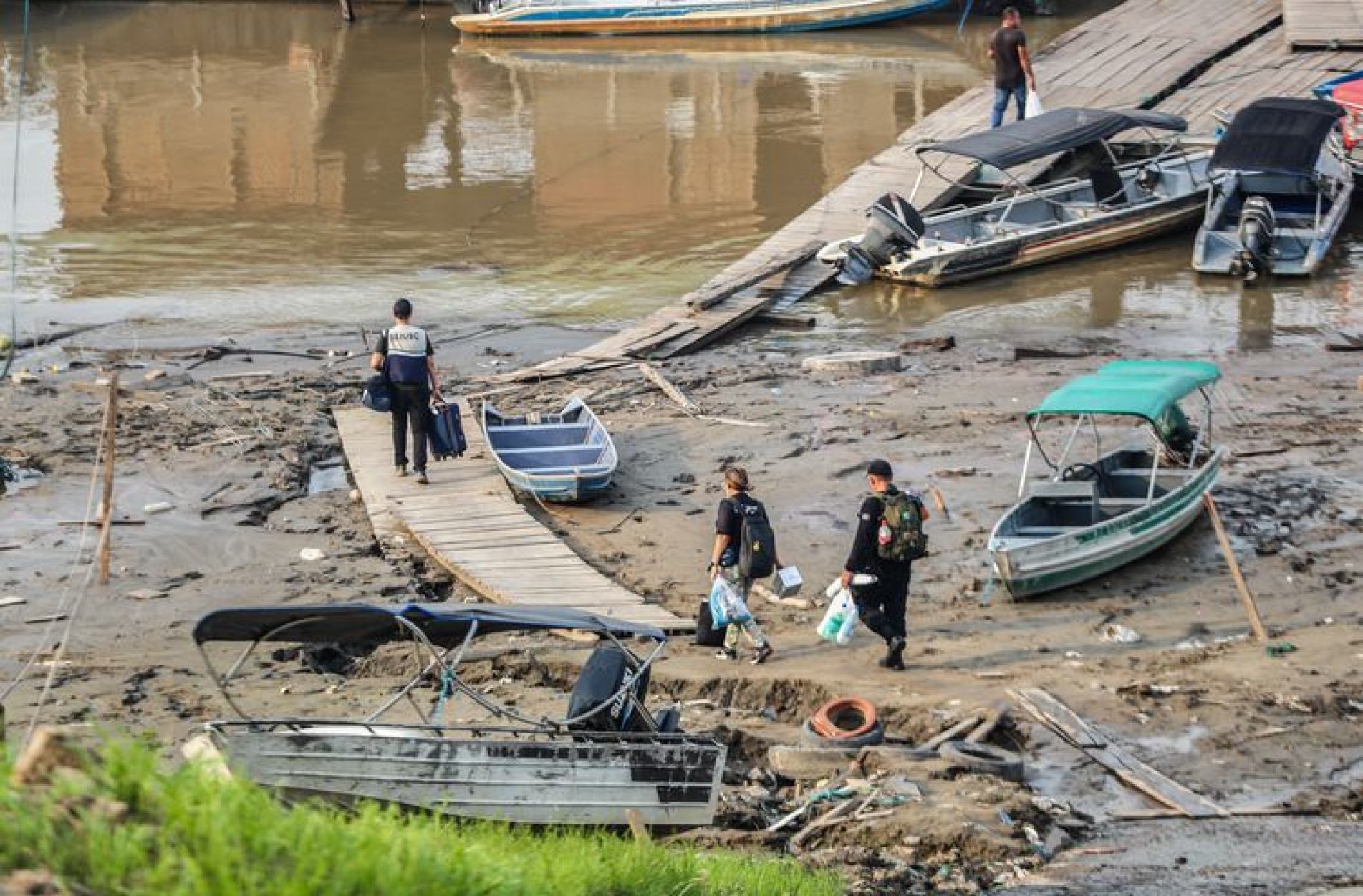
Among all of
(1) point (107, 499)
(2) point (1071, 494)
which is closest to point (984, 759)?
(2) point (1071, 494)

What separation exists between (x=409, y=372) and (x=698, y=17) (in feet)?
81.6

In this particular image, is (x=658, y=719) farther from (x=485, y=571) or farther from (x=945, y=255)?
(x=945, y=255)

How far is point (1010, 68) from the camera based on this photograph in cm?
2448

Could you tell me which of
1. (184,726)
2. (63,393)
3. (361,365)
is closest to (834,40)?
(361,365)

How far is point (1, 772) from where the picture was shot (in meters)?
6.23

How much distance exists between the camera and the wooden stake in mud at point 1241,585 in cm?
1210

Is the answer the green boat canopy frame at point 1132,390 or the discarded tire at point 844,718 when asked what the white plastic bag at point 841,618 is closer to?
the discarded tire at point 844,718

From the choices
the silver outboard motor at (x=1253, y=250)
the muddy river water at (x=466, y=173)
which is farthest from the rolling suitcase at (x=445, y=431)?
the silver outboard motor at (x=1253, y=250)

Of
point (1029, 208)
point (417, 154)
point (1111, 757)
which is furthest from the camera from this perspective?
point (417, 154)

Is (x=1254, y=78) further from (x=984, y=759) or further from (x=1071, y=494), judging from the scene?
(x=984, y=759)

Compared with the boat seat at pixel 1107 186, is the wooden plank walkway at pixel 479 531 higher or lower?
lower

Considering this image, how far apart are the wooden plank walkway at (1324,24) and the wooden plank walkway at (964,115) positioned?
821 mm

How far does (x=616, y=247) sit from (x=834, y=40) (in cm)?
1481

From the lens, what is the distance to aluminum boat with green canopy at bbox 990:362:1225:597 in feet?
41.7
